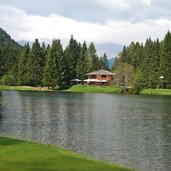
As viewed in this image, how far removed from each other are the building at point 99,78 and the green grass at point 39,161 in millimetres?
140681

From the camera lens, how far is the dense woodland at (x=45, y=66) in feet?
488

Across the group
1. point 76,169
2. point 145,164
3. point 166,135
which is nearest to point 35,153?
point 76,169

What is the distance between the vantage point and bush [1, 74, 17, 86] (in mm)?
157625

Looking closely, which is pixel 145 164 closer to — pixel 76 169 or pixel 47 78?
pixel 76 169

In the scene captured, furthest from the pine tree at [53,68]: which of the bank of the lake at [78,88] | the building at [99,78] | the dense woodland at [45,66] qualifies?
the building at [99,78]

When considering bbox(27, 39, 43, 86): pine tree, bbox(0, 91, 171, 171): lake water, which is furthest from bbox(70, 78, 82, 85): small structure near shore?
bbox(0, 91, 171, 171): lake water

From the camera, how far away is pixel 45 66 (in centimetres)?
15212

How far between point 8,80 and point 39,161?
5583 inches

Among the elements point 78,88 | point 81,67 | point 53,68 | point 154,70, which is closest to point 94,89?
point 78,88

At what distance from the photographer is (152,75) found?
134 metres

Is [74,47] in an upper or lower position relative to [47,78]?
upper

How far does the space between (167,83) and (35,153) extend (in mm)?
117052

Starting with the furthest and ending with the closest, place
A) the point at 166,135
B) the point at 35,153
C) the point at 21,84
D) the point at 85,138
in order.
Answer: the point at 21,84, the point at 166,135, the point at 85,138, the point at 35,153

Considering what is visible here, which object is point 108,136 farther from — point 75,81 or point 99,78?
point 99,78
